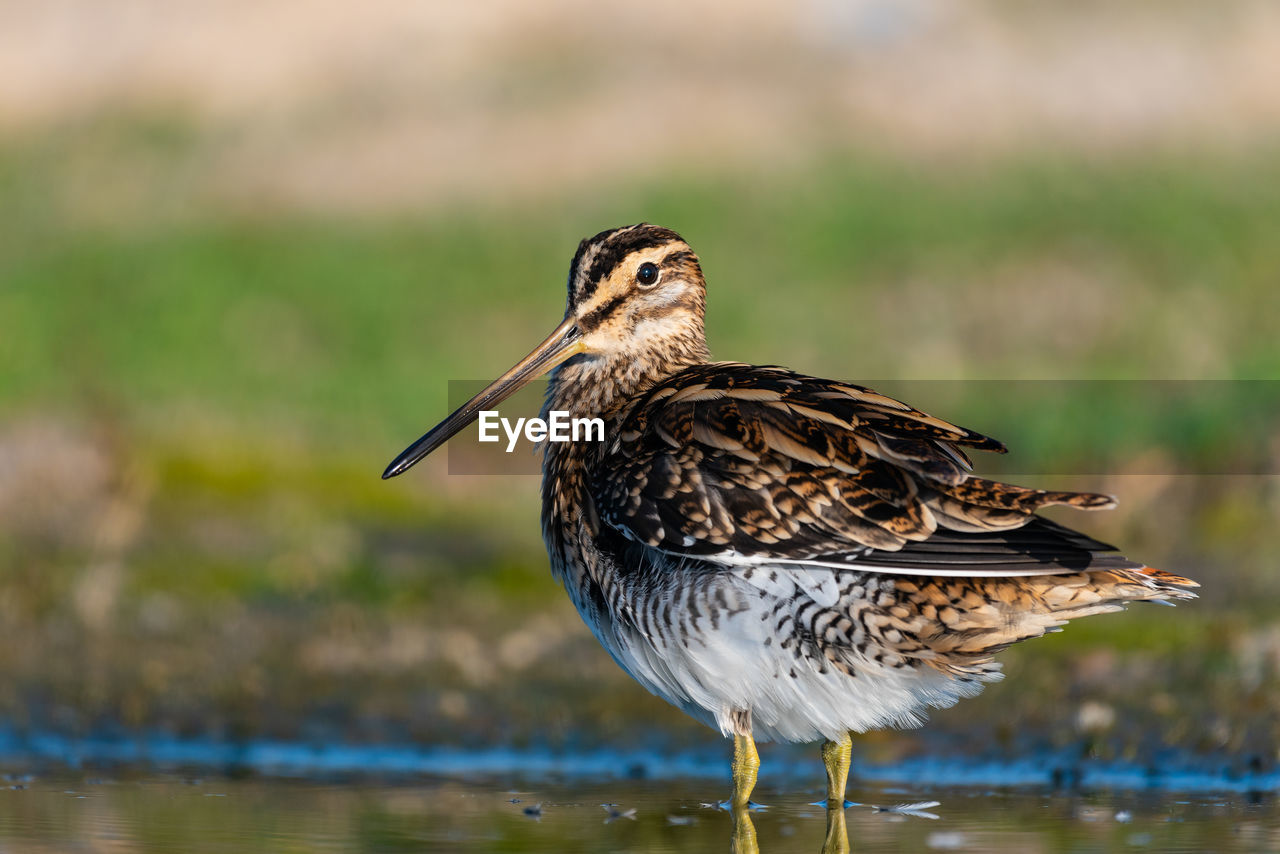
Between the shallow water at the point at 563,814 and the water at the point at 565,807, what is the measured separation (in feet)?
0.03

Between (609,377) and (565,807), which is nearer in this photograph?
(565,807)

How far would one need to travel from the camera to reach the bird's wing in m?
5.72

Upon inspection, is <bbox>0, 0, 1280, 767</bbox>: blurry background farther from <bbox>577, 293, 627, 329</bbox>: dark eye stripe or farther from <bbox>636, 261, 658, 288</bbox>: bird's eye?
<bbox>636, 261, 658, 288</bbox>: bird's eye

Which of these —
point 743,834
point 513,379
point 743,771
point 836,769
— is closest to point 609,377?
point 513,379

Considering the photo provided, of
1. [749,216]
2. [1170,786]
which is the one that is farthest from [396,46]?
[1170,786]

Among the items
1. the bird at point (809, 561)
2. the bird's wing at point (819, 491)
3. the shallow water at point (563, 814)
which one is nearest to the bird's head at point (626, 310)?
the bird at point (809, 561)

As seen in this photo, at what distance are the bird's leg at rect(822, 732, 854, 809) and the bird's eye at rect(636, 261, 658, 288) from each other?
1.80 meters

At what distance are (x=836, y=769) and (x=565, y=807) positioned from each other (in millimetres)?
990

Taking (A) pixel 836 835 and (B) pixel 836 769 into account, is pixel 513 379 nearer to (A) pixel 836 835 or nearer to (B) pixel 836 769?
(B) pixel 836 769

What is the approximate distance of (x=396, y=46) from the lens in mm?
24734

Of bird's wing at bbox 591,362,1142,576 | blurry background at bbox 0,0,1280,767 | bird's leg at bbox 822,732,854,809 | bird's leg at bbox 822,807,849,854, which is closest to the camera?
bird's wing at bbox 591,362,1142,576

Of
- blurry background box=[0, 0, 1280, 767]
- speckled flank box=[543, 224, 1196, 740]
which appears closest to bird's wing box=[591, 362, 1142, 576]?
speckled flank box=[543, 224, 1196, 740]

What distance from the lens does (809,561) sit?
5777 mm

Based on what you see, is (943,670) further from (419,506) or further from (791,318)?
(791,318)
